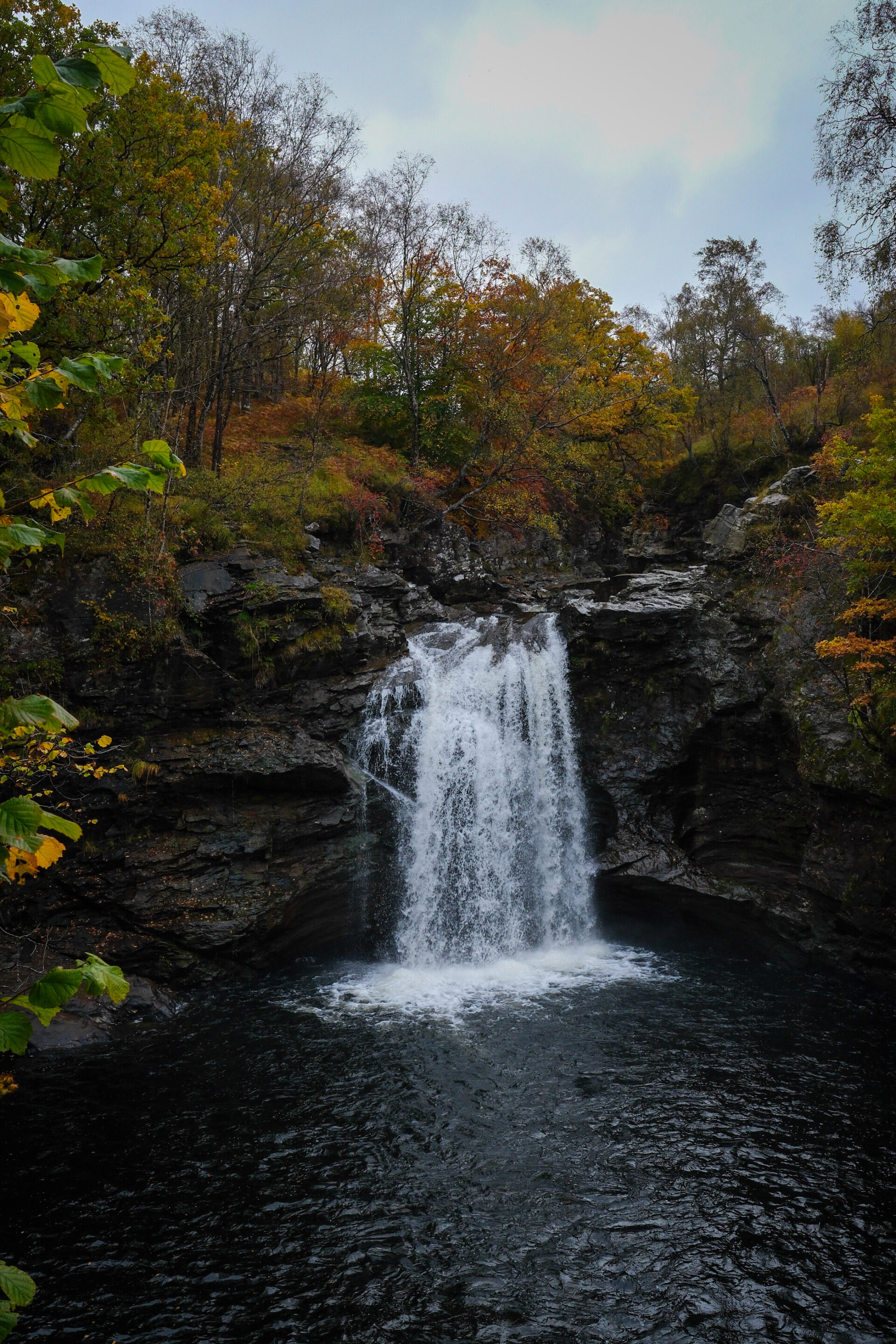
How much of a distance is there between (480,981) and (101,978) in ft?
36.7

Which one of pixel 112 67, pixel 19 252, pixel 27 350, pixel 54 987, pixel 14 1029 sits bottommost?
pixel 14 1029

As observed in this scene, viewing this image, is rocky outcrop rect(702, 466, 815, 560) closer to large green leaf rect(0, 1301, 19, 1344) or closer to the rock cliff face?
the rock cliff face

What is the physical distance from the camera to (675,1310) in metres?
5.71

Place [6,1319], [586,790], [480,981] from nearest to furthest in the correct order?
[6,1319]
[480,981]
[586,790]

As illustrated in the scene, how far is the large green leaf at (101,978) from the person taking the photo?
6.72ft

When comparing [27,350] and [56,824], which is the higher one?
Answer: [27,350]

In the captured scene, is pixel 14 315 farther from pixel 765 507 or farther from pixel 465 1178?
pixel 765 507

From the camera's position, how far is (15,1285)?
1990 mm

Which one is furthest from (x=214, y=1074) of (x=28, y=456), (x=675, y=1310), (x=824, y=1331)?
(x=28, y=456)

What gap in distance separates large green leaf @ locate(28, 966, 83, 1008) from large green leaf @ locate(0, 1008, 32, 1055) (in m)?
0.05

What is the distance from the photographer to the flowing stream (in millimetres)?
5730

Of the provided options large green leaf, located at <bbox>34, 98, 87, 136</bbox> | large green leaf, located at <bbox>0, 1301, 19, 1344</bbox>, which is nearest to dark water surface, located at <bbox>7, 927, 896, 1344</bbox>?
large green leaf, located at <bbox>0, 1301, 19, 1344</bbox>

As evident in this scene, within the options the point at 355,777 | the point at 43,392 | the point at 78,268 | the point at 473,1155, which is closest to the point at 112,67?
the point at 78,268

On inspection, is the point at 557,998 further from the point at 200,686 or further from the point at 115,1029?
the point at 200,686
